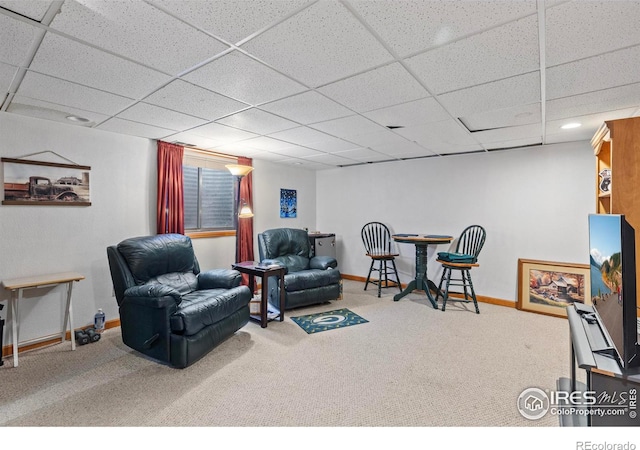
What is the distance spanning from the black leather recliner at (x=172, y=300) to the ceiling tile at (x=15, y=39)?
1714 millimetres

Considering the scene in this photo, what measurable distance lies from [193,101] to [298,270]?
2787mm

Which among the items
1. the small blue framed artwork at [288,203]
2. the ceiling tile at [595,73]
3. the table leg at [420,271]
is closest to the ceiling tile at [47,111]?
the small blue framed artwork at [288,203]

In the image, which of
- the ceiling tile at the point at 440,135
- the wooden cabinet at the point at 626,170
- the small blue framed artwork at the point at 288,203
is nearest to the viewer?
the wooden cabinet at the point at 626,170

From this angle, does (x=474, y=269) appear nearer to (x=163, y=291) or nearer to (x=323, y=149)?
(x=323, y=149)

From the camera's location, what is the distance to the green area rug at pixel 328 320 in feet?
11.5

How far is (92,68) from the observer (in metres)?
1.92

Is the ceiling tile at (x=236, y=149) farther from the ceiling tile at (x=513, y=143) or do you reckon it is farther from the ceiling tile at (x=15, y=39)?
the ceiling tile at (x=513, y=143)

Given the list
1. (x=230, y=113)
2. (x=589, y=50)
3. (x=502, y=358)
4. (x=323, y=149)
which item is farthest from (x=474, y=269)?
(x=230, y=113)

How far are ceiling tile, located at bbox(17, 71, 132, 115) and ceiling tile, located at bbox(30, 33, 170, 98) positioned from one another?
Answer: 4.6 inches

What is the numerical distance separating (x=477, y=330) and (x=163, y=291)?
3375mm

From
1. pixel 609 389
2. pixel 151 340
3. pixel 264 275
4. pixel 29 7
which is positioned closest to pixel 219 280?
pixel 264 275

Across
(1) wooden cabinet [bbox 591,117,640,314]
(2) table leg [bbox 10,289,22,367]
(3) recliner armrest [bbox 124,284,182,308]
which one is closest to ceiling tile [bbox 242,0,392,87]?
(3) recliner armrest [bbox 124,284,182,308]

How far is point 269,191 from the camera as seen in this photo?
5449 mm

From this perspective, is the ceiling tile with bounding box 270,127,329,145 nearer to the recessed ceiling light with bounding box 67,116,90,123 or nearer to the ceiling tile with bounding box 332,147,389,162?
the ceiling tile with bounding box 332,147,389,162
